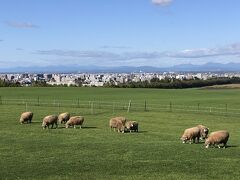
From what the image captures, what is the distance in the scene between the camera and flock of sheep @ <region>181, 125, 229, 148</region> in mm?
27750

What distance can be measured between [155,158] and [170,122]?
22706mm

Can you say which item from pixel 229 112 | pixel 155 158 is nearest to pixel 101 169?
pixel 155 158

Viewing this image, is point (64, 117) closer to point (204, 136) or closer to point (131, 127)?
point (131, 127)

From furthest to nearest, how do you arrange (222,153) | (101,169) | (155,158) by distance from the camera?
(222,153), (155,158), (101,169)

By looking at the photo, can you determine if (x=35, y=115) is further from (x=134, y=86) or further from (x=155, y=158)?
(x=134, y=86)

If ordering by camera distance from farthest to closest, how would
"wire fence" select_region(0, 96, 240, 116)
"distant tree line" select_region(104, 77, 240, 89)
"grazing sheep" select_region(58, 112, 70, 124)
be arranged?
"distant tree line" select_region(104, 77, 240, 89), "wire fence" select_region(0, 96, 240, 116), "grazing sheep" select_region(58, 112, 70, 124)

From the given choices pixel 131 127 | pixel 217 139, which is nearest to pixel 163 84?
pixel 131 127

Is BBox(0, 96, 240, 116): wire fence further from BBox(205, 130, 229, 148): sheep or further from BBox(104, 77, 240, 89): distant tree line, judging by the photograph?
BBox(104, 77, 240, 89): distant tree line

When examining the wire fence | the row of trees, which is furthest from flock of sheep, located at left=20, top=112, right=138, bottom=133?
the row of trees

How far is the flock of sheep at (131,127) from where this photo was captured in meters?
27.9

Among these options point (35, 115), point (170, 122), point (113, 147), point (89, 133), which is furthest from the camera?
point (35, 115)

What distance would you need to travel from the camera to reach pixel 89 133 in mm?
34906

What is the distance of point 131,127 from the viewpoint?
36.4 meters

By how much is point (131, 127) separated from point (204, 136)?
7.12m
